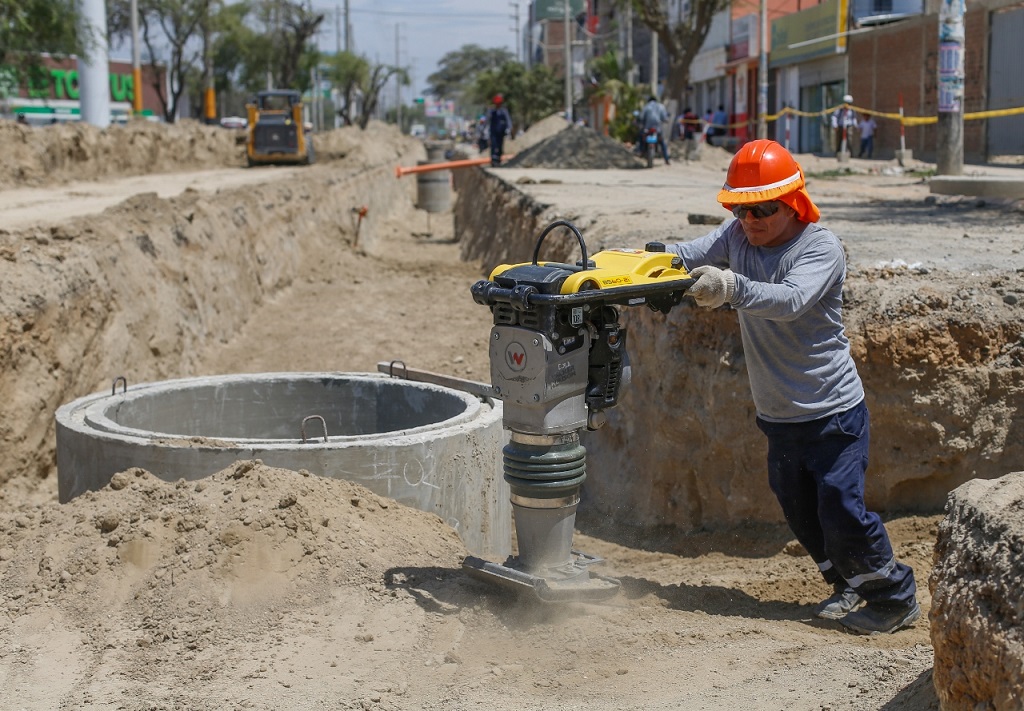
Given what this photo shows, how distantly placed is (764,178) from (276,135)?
102ft

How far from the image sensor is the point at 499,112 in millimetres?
27328

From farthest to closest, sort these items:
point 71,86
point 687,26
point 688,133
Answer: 1. point 71,86
2. point 688,133
3. point 687,26

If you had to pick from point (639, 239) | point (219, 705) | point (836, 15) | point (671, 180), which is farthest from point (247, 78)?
point (219, 705)

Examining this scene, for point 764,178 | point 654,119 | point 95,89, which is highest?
point 95,89

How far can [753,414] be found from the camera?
6020 mm

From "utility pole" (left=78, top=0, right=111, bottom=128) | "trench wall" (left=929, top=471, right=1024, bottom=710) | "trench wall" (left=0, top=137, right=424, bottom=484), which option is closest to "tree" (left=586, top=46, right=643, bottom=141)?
"utility pole" (left=78, top=0, right=111, bottom=128)

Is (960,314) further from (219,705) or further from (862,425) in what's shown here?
(219,705)

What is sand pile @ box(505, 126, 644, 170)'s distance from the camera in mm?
25359

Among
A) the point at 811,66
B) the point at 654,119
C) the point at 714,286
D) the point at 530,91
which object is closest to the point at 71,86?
the point at 530,91

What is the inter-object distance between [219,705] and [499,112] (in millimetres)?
24718

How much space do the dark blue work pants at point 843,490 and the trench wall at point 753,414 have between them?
1488mm

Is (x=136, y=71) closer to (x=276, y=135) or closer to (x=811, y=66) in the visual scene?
(x=276, y=135)

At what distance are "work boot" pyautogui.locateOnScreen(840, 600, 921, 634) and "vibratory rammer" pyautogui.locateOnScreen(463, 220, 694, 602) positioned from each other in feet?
3.02

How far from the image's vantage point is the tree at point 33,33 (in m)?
22.9
